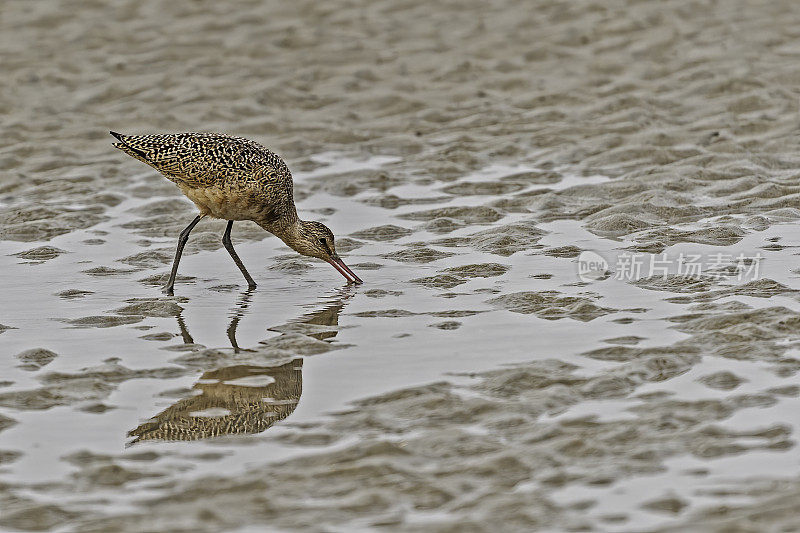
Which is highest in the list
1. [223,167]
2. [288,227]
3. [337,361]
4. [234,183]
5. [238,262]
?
[223,167]

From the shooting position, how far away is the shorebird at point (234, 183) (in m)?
8.76

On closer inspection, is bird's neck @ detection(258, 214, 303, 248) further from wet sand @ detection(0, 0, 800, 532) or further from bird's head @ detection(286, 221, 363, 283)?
wet sand @ detection(0, 0, 800, 532)

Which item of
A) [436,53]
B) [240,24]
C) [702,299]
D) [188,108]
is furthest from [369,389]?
[240,24]

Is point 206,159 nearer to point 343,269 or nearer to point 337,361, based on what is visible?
point 343,269

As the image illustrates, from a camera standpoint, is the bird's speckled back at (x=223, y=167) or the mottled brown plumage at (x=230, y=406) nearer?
the mottled brown plumage at (x=230, y=406)

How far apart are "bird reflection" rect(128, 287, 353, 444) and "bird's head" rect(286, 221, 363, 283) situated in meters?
1.70

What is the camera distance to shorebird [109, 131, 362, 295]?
28.7 feet

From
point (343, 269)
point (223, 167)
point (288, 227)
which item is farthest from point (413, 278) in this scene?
point (223, 167)

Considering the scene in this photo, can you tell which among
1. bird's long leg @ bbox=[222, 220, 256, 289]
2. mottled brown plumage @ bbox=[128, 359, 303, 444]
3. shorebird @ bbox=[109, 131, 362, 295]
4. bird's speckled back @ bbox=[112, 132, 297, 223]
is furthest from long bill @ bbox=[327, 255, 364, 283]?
mottled brown plumage @ bbox=[128, 359, 303, 444]

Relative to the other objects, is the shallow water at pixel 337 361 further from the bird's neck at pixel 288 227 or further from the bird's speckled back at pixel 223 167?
the bird's speckled back at pixel 223 167

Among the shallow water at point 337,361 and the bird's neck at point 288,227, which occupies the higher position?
the bird's neck at point 288,227

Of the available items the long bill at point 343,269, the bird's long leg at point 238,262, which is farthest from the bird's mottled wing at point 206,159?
the long bill at point 343,269

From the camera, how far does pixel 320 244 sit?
29.4 ft

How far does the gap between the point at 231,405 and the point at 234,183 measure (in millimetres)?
2645
